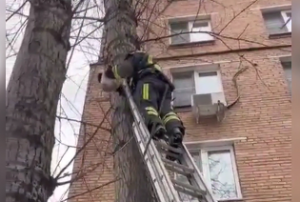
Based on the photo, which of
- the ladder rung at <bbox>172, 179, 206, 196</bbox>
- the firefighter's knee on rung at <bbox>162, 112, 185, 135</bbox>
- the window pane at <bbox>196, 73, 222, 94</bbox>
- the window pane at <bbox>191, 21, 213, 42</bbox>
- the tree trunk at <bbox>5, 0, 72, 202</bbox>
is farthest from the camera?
the window pane at <bbox>191, 21, 213, 42</bbox>

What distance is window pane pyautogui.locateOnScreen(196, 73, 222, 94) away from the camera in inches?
388

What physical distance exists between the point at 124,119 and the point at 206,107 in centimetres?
465

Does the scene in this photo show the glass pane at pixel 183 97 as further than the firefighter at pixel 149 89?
Yes

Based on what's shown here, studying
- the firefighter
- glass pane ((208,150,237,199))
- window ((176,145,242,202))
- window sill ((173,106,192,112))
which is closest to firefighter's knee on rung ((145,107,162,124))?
the firefighter

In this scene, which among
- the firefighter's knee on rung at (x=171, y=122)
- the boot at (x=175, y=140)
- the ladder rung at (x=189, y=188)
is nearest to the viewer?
the ladder rung at (x=189, y=188)

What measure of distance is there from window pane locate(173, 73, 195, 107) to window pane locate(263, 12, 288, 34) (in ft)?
8.74

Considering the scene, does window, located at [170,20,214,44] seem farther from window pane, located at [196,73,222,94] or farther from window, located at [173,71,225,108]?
window pane, located at [196,73,222,94]

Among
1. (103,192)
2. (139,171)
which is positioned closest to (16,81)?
(139,171)

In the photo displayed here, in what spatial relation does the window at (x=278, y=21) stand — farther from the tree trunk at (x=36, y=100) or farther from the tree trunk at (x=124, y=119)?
the tree trunk at (x=36, y=100)

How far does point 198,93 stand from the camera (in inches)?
381

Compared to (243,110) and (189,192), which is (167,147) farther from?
(243,110)

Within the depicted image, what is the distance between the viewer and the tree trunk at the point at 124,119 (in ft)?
12.6

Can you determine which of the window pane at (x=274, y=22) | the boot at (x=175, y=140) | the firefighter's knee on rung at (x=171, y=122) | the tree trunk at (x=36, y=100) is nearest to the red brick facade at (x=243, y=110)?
the window pane at (x=274, y=22)

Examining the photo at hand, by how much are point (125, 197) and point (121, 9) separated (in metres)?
2.83
